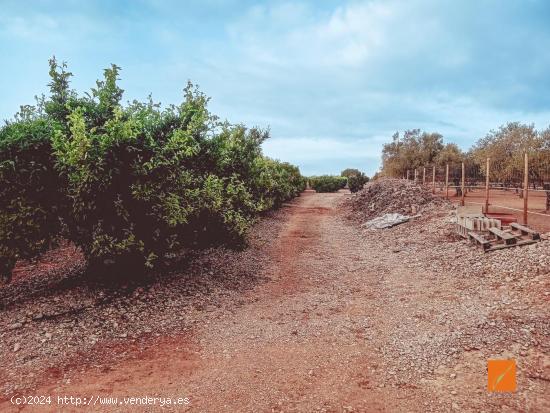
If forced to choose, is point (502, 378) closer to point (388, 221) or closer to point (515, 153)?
point (388, 221)

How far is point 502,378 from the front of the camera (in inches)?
175

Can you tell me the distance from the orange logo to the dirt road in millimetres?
101

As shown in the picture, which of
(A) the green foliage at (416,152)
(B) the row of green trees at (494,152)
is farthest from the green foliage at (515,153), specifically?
(A) the green foliage at (416,152)

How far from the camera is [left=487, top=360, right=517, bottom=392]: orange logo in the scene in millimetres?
4418

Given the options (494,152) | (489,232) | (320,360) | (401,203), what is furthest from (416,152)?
(320,360)

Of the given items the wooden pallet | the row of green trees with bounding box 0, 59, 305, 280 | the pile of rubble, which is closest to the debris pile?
the pile of rubble

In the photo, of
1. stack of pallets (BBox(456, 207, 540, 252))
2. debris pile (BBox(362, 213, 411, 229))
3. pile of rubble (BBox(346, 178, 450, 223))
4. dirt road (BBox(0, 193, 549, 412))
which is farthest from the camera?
pile of rubble (BBox(346, 178, 450, 223))

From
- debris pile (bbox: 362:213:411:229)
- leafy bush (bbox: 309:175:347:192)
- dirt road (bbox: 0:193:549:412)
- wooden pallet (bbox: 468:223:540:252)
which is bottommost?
dirt road (bbox: 0:193:549:412)

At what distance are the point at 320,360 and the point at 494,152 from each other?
3371 centimetres

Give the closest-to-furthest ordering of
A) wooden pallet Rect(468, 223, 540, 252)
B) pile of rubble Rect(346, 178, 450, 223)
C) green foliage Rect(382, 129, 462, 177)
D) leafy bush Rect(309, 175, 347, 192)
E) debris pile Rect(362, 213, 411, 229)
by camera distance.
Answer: wooden pallet Rect(468, 223, 540, 252) → debris pile Rect(362, 213, 411, 229) → pile of rubble Rect(346, 178, 450, 223) → green foliage Rect(382, 129, 462, 177) → leafy bush Rect(309, 175, 347, 192)

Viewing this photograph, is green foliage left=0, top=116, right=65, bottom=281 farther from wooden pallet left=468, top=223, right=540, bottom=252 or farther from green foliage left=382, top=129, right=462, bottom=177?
green foliage left=382, top=129, right=462, bottom=177

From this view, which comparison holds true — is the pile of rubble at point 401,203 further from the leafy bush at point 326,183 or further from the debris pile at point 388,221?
the leafy bush at point 326,183

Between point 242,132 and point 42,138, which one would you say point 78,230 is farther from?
point 242,132

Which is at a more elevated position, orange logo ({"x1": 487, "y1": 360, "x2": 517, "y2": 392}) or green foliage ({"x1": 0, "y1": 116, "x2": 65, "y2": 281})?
green foliage ({"x1": 0, "y1": 116, "x2": 65, "y2": 281})
